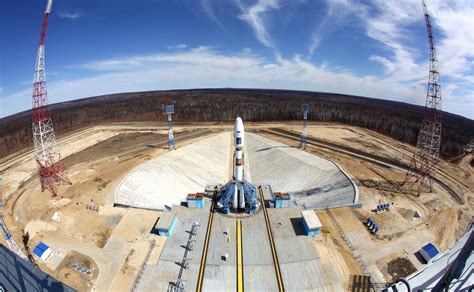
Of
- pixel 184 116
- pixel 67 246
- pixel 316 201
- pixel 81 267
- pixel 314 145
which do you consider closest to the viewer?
pixel 81 267

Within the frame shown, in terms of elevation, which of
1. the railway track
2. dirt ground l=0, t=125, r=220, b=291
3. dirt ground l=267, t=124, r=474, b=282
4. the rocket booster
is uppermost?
the rocket booster

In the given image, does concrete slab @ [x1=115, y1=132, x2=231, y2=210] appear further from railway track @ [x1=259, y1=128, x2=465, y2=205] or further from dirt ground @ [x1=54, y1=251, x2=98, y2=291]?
railway track @ [x1=259, y1=128, x2=465, y2=205]

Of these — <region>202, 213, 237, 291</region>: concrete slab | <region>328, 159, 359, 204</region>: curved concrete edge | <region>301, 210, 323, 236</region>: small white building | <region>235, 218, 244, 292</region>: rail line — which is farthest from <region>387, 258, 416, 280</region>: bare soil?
<region>202, 213, 237, 291</region>: concrete slab

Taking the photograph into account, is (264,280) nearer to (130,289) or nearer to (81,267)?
(130,289)

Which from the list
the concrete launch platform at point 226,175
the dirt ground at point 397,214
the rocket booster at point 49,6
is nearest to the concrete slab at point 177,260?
the concrete launch platform at point 226,175

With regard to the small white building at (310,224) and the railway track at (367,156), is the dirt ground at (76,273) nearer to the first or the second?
the small white building at (310,224)

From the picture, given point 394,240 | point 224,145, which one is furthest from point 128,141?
point 394,240

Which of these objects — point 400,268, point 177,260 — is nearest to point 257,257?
point 177,260
